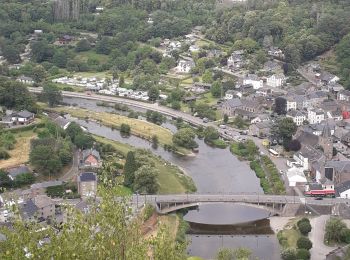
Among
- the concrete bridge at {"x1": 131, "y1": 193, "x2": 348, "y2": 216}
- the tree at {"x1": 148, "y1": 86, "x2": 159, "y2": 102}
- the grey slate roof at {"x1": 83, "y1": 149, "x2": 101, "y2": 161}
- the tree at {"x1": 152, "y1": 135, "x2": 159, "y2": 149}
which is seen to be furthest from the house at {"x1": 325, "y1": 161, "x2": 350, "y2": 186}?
the tree at {"x1": 148, "y1": 86, "x2": 159, "y2": 102}

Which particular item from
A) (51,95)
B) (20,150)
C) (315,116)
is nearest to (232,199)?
(20,150)

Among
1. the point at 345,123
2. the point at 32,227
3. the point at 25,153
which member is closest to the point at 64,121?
the point at 25,153

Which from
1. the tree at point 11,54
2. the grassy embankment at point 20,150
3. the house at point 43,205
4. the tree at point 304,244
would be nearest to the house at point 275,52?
the tree at point 11,54

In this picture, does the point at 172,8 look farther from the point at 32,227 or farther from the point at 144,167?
the point at 32,227

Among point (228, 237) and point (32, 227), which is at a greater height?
point (32, 227)

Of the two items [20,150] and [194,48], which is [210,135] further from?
[194,48]

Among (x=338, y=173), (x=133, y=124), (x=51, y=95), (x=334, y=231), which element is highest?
(x=334, y=231)
